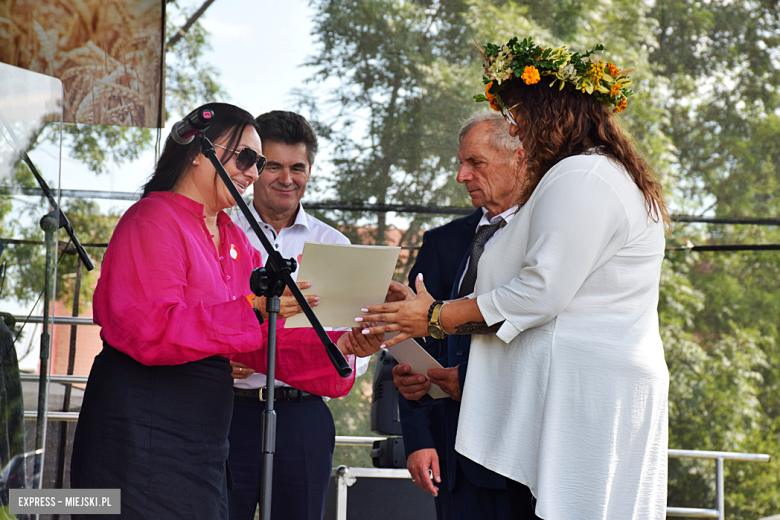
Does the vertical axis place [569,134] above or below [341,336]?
above

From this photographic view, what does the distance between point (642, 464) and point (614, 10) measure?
18.1ft

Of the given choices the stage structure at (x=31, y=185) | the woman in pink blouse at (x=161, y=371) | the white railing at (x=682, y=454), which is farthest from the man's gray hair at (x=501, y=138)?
the white railing at (x=682, y=454)

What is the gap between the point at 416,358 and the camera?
218 centimetres

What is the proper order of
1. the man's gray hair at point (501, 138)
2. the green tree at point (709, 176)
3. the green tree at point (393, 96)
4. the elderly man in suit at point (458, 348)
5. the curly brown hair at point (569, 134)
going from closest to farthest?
1. the curly brown hair at point (569, 134)
2. the elderly man in suit at point (458, 348)
3. the man's gray hair at point (501, 138)
4. the green tree at point (393, 96)
5. the green tree at point (709, 176)

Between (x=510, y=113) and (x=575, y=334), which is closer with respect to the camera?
(x=575, y=334)

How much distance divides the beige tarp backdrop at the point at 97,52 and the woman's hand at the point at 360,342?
258 cm

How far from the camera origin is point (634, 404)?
1.54 metres

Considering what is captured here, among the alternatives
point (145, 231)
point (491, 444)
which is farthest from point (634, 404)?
point (145, 231)

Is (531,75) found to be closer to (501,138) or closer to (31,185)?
(501,138)

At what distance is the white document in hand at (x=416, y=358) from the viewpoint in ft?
6.99

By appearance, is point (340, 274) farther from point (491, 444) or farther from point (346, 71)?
point (346, 71)

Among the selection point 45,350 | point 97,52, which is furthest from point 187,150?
point 97,52

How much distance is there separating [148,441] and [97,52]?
3010 mm

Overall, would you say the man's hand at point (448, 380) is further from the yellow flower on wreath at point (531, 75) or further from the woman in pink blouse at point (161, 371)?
the yellow flower on wreath at point (531, 75)
